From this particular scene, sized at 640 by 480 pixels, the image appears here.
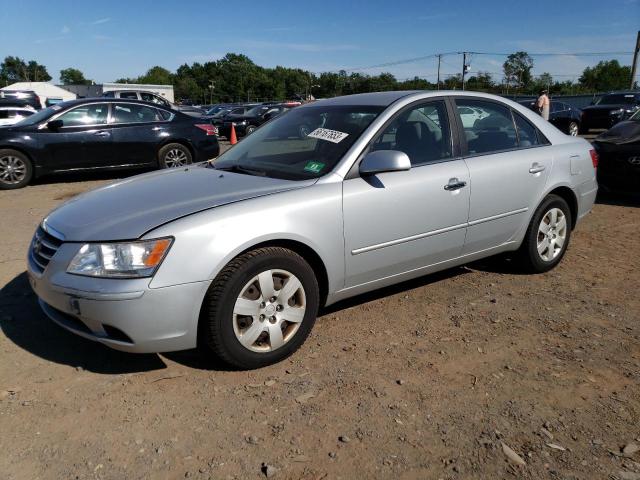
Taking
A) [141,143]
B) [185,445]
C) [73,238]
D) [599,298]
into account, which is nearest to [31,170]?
[141,143]

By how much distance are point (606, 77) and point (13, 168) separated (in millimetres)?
92026

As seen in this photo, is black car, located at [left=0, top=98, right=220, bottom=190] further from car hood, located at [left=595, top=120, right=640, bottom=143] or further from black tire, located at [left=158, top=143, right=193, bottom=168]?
car hood, located at [left=595, top=120, right=640, bottom=143]

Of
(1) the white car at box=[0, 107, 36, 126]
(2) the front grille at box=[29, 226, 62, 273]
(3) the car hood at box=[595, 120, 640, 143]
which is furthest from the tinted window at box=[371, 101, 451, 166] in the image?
(1) the white car at box=[0, 107, 36, 126]

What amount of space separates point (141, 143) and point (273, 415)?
26.3ft

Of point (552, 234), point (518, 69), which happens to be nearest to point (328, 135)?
point (552, 234)

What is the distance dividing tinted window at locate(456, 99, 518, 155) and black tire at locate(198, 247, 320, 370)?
5.79 ft

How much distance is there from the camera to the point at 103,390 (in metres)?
2.92

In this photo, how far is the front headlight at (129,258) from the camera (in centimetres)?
271

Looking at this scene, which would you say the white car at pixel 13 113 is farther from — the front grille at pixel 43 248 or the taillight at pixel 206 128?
the front grille at pixel 43 248

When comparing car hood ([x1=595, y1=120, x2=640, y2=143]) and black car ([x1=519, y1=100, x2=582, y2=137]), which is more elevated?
car hood ([x1=595, y1=120, x2=640, y2=143])

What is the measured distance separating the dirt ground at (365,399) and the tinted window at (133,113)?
6.04m

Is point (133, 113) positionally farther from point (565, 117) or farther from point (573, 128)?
point (573, 128)

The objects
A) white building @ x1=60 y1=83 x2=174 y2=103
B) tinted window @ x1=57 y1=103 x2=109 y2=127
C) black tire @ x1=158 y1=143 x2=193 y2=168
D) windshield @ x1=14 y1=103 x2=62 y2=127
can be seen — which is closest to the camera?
windshield @ x1=14 y1=103 x2=62 y2=127

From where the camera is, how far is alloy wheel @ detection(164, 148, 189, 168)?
9.92 metres
